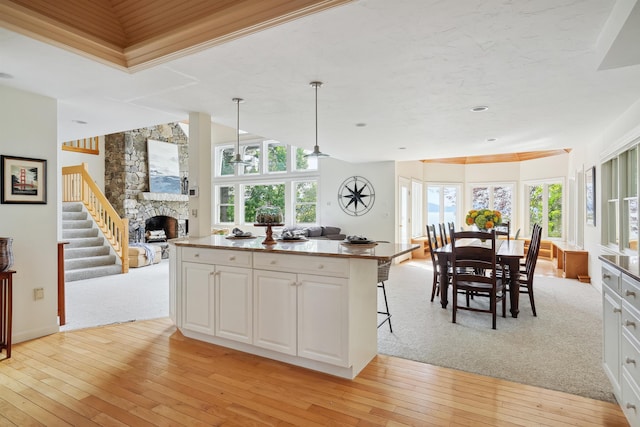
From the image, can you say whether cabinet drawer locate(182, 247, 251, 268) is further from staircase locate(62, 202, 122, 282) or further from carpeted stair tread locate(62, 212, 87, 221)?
carpeted stair tread locate(62, 212, 87, 221)

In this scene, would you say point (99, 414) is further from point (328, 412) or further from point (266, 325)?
point (328, 412)

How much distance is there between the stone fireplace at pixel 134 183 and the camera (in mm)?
8828

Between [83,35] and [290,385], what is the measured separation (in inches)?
113

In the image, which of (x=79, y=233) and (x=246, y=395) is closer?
(x=246, y=395)

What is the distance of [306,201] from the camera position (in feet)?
31.6

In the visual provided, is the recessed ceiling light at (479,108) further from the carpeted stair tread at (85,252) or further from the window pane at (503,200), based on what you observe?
the carpeted stair tread at (85,252)

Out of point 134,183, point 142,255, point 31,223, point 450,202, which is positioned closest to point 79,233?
point 142,255

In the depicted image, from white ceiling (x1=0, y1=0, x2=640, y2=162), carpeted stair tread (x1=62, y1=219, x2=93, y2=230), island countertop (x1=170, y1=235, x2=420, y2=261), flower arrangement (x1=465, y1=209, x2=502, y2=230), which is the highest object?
white ceiling (x1=0, y1=0, x2=640, y2=162)

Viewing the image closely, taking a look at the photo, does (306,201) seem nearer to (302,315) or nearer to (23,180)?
(23,180)

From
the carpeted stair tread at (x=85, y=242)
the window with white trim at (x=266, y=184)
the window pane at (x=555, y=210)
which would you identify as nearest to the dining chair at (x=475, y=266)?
the window with white trim at (x=266, y=184)

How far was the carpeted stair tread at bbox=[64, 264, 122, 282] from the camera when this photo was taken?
20.3ft

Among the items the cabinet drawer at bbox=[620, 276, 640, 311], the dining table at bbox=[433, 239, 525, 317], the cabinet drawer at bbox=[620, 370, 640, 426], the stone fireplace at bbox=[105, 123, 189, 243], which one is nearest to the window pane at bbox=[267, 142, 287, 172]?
the stone fireplace at bbox=[105, 123, 189, 243]

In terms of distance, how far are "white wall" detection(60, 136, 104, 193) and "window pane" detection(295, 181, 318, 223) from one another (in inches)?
201

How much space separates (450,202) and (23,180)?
9551mm
